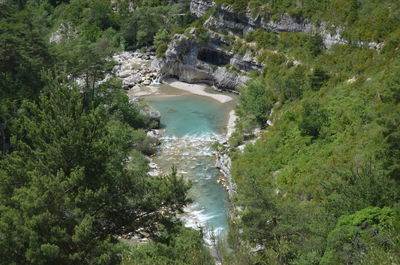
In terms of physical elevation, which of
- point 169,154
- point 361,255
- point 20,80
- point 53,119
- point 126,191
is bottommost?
point 169,154

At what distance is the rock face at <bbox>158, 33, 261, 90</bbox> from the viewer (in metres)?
63.3

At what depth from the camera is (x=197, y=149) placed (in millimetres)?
47188

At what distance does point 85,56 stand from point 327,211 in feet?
111

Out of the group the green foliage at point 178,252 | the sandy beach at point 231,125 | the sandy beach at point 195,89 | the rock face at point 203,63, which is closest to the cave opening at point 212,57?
the rock face at point 203,63

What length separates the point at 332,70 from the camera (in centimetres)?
4522

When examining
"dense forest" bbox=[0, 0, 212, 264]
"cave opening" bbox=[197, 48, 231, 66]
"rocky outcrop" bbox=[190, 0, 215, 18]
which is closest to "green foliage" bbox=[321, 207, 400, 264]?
"dense forest" bbox=[0, 0, 212, 264]

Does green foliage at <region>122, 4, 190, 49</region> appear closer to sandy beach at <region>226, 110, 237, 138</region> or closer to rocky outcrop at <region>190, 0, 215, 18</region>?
rocky outcrop at <region>190, 0, 215, 18</region>

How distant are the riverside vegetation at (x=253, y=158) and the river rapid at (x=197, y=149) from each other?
302 centimetres

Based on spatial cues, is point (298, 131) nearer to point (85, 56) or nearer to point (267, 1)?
point (85, 56)

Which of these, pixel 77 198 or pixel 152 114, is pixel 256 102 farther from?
pixel 77 198

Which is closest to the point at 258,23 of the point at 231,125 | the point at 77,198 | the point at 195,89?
the point at 195,89

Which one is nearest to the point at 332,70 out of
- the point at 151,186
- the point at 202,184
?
the point at 202,184

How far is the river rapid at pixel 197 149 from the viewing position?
3472 cm

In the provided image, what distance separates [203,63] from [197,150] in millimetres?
23210
